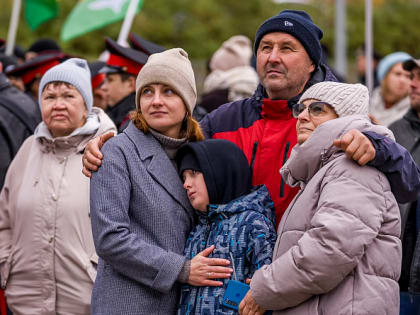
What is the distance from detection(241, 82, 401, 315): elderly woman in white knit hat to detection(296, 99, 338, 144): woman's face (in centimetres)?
12

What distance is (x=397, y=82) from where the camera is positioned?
772 centimetres

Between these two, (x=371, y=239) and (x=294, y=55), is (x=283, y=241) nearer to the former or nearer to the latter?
(x=371, y=239)

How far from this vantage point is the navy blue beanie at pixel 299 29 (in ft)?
12.7

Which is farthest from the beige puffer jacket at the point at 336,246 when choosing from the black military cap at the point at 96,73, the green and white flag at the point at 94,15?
the green and white flag at the point at 94,15

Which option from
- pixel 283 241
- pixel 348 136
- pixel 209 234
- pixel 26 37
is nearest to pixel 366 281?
pixel 283 241

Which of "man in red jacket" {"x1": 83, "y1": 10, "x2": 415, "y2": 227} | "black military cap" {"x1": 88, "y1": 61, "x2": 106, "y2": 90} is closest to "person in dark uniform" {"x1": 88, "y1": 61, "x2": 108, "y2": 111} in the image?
"black military cap" {"x1": 88, "y1": 61, "x2": 106, "y2": 90}

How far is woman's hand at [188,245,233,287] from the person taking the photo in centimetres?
342

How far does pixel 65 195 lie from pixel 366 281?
7.07 ft

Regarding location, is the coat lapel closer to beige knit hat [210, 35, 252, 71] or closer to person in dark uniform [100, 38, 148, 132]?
person in dark uniform [100, 38, 148, 132]

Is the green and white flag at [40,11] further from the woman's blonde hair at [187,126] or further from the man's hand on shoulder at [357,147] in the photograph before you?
the man's hand on shoulder at [357,147]

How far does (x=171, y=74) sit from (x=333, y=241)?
1.29 meters

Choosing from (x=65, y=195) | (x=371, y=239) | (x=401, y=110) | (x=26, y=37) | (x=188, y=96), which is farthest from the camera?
(x=26, y=37)

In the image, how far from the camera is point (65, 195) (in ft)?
14.9

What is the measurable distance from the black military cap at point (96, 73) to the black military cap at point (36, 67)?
378mm
